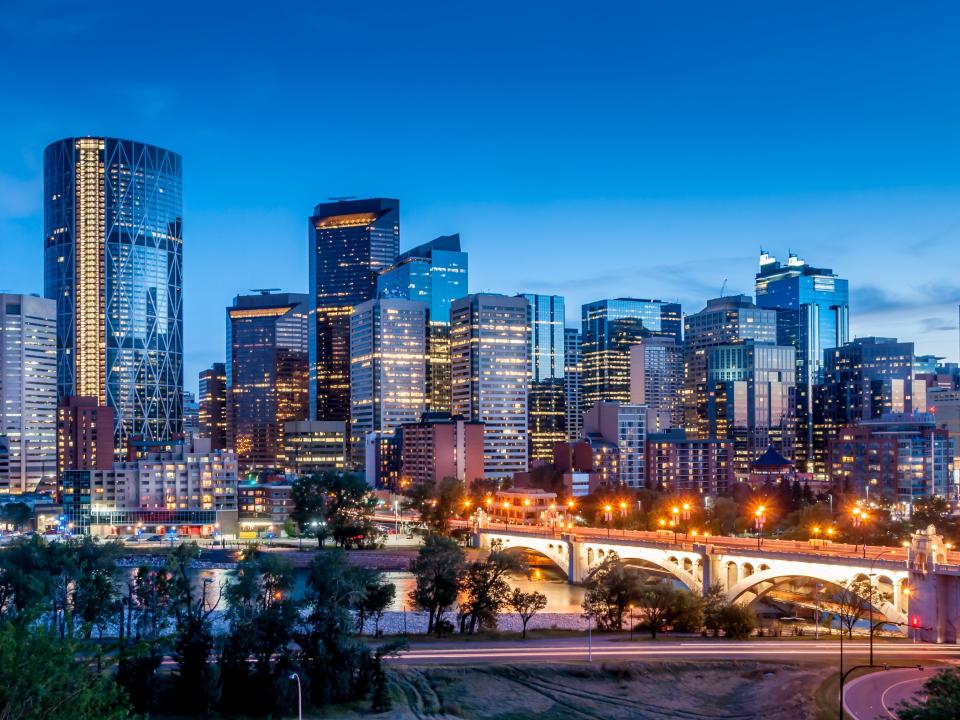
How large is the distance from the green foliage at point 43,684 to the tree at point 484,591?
4036 centimetres

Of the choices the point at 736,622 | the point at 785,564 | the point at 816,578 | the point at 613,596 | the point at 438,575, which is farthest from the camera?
the point at 816,578

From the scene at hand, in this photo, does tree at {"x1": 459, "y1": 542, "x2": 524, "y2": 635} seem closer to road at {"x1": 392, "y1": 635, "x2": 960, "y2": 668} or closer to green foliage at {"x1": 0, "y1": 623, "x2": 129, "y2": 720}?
road at {"x1": 392, "y1": 635, "x2": 960, "y2": 668}

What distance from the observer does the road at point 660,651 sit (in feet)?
197

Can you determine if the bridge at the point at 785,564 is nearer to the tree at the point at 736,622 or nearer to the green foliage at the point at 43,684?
the tree at the point at 736,622

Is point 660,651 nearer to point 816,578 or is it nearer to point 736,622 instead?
point 736,622

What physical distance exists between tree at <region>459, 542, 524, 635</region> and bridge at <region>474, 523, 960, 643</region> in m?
18.7

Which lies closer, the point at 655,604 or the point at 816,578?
the point at 655,604

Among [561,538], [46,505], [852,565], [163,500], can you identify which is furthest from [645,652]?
[46,505]

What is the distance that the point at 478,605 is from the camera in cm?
7338

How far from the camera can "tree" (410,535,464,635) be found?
7444 cm

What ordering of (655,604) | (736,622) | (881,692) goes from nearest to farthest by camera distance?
(881,692) → (736,622) → (655,604)

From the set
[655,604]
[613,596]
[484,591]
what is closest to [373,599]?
[484,591]

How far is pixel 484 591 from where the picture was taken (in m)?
74.0

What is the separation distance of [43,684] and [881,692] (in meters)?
39.8
